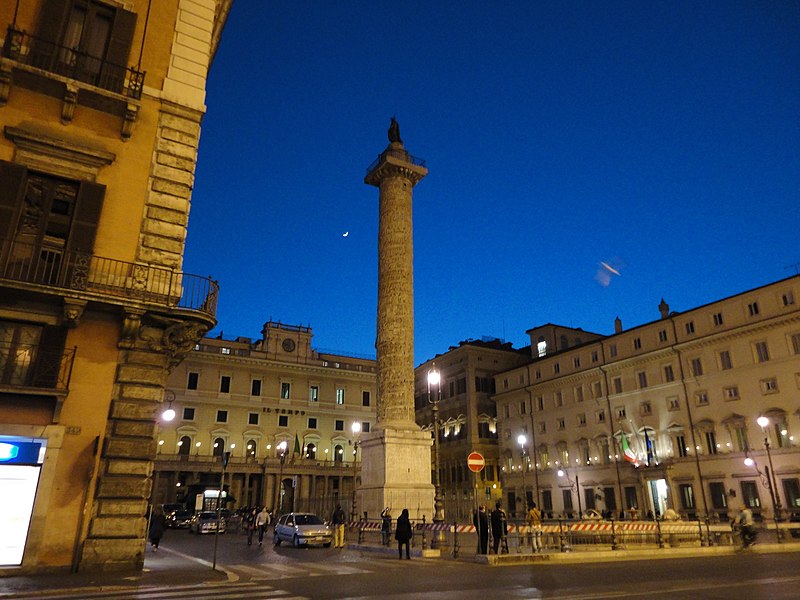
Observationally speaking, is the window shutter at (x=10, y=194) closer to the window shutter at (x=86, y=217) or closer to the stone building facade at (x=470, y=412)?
the window shutter at (x=86, y=217)

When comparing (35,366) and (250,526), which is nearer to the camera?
(35,366)

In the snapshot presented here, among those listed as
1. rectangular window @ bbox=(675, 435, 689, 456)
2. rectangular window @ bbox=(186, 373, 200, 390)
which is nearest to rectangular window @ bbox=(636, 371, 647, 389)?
rectangular window @ bbox=(675, 435, 689, 456)

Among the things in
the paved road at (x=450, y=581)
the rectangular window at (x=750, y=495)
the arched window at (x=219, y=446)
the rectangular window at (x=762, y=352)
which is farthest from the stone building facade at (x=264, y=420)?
the paved road at (x=450, y=581)

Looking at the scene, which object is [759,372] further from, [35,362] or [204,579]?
[35,362]

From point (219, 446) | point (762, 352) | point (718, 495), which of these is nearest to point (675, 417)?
point (718, 495)

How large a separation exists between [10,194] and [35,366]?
388cm

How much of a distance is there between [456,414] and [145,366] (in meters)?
52.9

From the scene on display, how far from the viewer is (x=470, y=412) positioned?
61.5 metres

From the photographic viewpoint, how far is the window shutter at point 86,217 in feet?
45.0

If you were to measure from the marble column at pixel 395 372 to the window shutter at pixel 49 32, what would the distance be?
20.5 meters

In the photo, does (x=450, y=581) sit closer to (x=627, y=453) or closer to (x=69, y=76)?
(x=69, y=76)

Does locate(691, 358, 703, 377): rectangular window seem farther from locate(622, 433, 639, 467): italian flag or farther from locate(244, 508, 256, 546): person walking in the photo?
locate(244, 508, 256, 546): person walking

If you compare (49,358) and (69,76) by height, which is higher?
(69,76)

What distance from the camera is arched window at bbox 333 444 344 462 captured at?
64.2m
